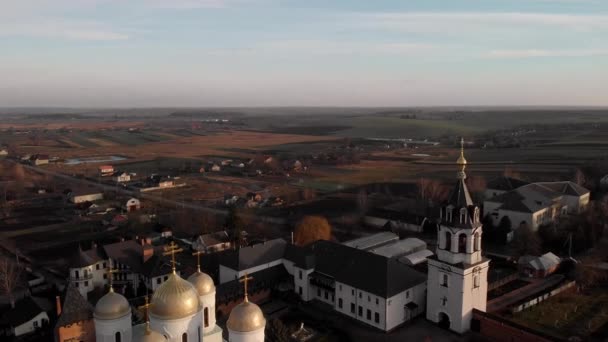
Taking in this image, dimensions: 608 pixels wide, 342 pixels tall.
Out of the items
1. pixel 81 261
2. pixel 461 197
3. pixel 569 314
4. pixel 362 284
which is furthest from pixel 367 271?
pixel 81 261

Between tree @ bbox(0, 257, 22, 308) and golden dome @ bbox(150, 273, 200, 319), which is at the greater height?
golden dome @ bbox(150, 273, 200, 319)

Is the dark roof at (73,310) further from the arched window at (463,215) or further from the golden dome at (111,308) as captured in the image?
the arched window at (463,215)

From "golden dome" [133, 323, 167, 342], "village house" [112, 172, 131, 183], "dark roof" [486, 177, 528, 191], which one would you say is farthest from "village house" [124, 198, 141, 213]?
"golden dome" [133, 323, 167, 342]

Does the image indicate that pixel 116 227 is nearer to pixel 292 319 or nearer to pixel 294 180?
pixel 292 319

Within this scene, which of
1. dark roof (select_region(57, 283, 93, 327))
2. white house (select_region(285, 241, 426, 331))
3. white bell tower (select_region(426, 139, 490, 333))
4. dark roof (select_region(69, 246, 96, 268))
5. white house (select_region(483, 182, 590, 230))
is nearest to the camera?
dark roof (select_region(57, 283, 93, 327))

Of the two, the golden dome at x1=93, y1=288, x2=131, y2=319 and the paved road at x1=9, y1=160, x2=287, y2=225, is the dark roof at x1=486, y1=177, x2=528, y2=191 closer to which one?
the paved road at x1=9, y1=160, x2=287, y2=225

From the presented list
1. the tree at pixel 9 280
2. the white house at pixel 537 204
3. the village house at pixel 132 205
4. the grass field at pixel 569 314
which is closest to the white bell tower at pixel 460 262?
the grass field at pixel 569 314
